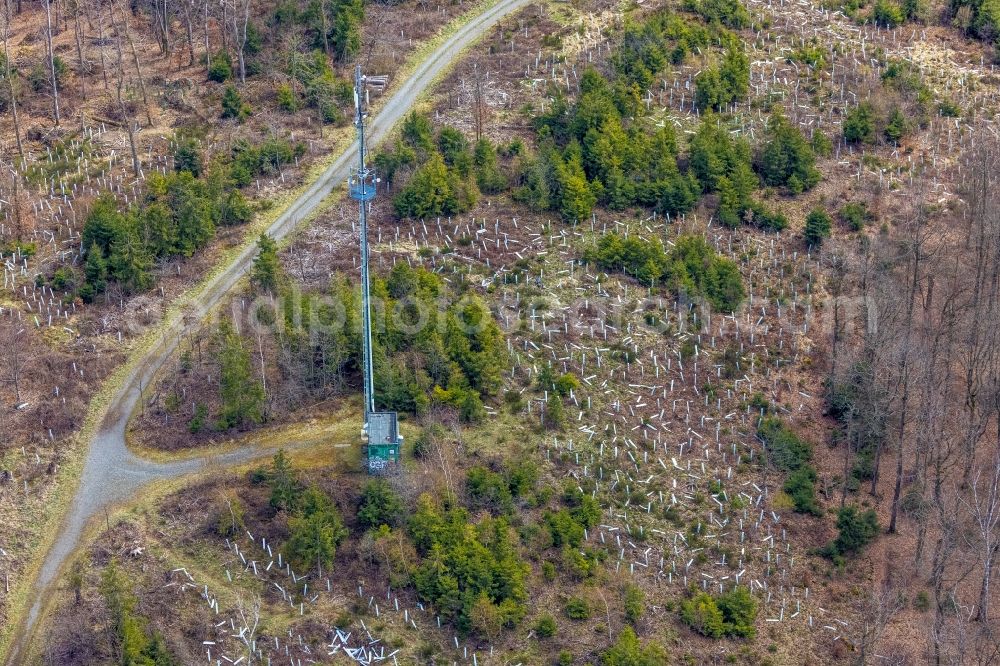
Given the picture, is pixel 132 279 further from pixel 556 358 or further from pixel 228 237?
pixel 556 358

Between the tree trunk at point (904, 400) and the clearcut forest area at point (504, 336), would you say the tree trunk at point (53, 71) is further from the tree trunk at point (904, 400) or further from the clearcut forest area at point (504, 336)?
the tree trunk at point (904, 400)

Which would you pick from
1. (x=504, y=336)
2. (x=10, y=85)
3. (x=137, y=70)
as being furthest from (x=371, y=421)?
(x=137, y=70)

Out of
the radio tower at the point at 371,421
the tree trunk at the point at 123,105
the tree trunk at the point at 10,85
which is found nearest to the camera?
the radio tower at the point at 371,421

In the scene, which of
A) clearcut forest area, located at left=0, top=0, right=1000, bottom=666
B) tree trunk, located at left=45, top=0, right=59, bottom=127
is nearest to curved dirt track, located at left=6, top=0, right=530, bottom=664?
clearcut forest area, located at left=0, top=0, right=1000, bottom=666

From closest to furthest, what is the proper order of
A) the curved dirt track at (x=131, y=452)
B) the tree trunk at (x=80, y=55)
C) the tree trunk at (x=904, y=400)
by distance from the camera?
the curved dirt track at (x=131, y=452) < the tree trunk at (x=904, y=400) < the tree trunk at (x=80, y=55)

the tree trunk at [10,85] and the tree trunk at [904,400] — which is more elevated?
the tree trunk at [10,85]

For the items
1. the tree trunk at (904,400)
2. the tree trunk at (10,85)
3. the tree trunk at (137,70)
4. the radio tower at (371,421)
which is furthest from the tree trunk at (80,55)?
the tree trunk at (904,400)

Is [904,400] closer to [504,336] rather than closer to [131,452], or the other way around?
[504,336]
